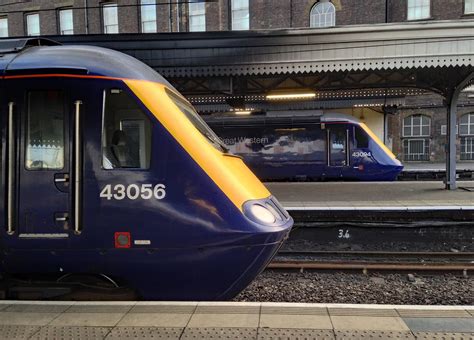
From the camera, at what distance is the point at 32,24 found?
88.5 feet

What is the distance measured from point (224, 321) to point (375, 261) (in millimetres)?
5005

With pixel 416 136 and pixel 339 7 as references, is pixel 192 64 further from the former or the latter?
pixel 416 136

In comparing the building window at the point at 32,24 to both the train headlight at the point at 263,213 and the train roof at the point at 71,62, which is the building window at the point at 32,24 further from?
the train headlight at the point at 263,213

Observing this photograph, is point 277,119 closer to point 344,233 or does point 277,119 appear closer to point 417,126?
point 344,233

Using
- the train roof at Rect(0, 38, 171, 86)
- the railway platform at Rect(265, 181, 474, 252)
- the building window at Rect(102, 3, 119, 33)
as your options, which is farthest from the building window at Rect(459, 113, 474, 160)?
the train roof at Rect(0, 38, 171, 86)

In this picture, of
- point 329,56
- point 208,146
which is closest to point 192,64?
point 329,56

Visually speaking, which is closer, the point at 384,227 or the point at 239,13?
the point at 384,227

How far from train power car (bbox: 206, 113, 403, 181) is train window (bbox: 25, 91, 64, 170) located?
12326 millimetres

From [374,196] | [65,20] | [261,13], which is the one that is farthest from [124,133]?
[65,20]

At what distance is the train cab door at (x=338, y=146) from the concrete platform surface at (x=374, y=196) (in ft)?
5.21

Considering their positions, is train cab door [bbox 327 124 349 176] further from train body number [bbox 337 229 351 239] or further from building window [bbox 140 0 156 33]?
building window [bbox 140 0 156 33]

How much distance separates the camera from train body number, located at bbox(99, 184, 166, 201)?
3589 mm

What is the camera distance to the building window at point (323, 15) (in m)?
23.8

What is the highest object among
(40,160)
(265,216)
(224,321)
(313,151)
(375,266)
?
(40,160)
